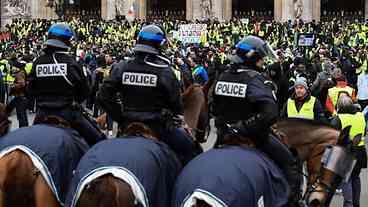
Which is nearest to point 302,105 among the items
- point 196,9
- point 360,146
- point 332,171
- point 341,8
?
point 360,146

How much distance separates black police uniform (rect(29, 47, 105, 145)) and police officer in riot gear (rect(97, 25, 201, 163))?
41cm

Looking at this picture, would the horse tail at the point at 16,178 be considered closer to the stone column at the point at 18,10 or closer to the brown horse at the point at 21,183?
A: the brown horse at the point at 21,183

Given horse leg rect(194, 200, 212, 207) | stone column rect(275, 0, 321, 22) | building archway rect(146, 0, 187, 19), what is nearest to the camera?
horse leg rect(194, 200, 212, 207)

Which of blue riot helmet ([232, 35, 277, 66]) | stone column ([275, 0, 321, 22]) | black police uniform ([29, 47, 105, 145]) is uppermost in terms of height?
stone column ([275, 0, 321, 22])

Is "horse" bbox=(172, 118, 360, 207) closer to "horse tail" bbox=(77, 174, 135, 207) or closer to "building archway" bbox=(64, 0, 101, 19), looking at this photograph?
"horse tail" bbox=(77, 174, 135, 207)

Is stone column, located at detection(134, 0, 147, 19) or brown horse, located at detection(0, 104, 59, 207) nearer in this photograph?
brown horse, located at detection(0, 104, 59, 207)

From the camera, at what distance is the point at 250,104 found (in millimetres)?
6297

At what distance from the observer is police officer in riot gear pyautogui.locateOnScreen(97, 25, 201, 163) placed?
22.5 feet

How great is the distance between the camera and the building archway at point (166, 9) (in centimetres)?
4506

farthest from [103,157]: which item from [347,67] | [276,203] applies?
[347,67]

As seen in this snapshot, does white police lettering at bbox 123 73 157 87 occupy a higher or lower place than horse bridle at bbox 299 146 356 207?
higher

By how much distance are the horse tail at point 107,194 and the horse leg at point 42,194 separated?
0.71m

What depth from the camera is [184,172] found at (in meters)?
5.99

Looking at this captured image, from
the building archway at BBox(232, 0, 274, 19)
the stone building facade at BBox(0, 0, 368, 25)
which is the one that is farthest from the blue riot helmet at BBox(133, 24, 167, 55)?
the building archway at BBox(232, 0, 274, 19)
